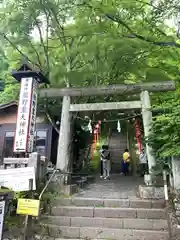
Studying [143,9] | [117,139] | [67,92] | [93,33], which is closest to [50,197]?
[67,92]

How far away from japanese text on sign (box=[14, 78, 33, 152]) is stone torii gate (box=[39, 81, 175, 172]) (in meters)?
1.14

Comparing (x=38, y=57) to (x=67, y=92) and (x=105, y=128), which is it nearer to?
(x=67, y=92)

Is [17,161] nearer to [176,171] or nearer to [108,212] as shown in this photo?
[108,212]

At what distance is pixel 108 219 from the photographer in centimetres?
655

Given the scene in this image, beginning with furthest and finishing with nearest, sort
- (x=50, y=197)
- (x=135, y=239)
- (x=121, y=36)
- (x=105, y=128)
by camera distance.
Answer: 1. (x=105, y=128)
2. (x=121, y=36)
3. (x=50, y=197)
4. (x=135, y=239)

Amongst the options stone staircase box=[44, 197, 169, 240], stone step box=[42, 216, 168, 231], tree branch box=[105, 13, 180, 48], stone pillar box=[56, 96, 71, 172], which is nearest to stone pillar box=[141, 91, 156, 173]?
stone staircase box=[44, 197, 169, 240]

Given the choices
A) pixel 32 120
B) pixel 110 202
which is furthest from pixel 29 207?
pixel 32 120

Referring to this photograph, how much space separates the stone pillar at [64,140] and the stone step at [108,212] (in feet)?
7.14

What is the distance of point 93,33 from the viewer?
31.4 ft

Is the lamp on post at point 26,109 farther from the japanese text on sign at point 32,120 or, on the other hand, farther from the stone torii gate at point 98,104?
the stone torii gate at point 98,104

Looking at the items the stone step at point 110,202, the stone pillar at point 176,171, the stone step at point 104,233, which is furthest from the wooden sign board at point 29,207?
the stone pillar at point 176,171

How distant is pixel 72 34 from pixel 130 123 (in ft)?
26.8

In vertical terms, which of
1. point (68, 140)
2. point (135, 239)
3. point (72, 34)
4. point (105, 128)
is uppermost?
point (72, 34)

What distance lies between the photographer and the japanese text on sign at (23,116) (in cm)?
813
